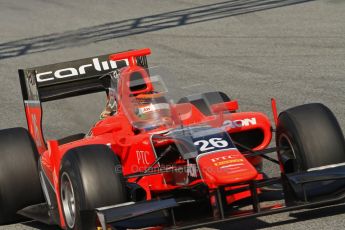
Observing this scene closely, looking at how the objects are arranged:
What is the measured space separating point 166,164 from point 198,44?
9.73m

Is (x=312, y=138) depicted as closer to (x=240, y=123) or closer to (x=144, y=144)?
(x=240, y=123)

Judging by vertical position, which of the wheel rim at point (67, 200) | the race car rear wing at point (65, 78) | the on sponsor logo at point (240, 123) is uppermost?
the race car rear wing at point (65, 78)

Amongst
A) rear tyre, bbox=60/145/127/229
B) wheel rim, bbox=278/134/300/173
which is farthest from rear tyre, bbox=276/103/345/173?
rear tyre, bbox=60/145/127/229

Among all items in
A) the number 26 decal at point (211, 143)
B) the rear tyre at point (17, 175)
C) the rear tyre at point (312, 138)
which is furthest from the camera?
the rear tyre at point (17, 175)

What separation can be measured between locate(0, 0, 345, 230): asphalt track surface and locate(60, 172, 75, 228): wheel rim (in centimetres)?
261

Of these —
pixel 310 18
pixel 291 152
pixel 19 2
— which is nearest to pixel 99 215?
pixel 291 152

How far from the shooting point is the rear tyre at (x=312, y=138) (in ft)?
27.4

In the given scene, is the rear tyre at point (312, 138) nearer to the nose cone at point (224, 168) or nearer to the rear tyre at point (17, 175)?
the nose cone at point (224, 168)

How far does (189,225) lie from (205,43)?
1089 cm

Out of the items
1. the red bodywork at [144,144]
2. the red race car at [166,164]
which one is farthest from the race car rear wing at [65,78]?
the red bodywork at [144,144]

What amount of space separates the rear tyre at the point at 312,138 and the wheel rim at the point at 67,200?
1.73 metres

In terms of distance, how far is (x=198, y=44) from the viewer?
1827cm

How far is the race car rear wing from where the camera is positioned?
10.6 metres

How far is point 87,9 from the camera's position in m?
22.8
